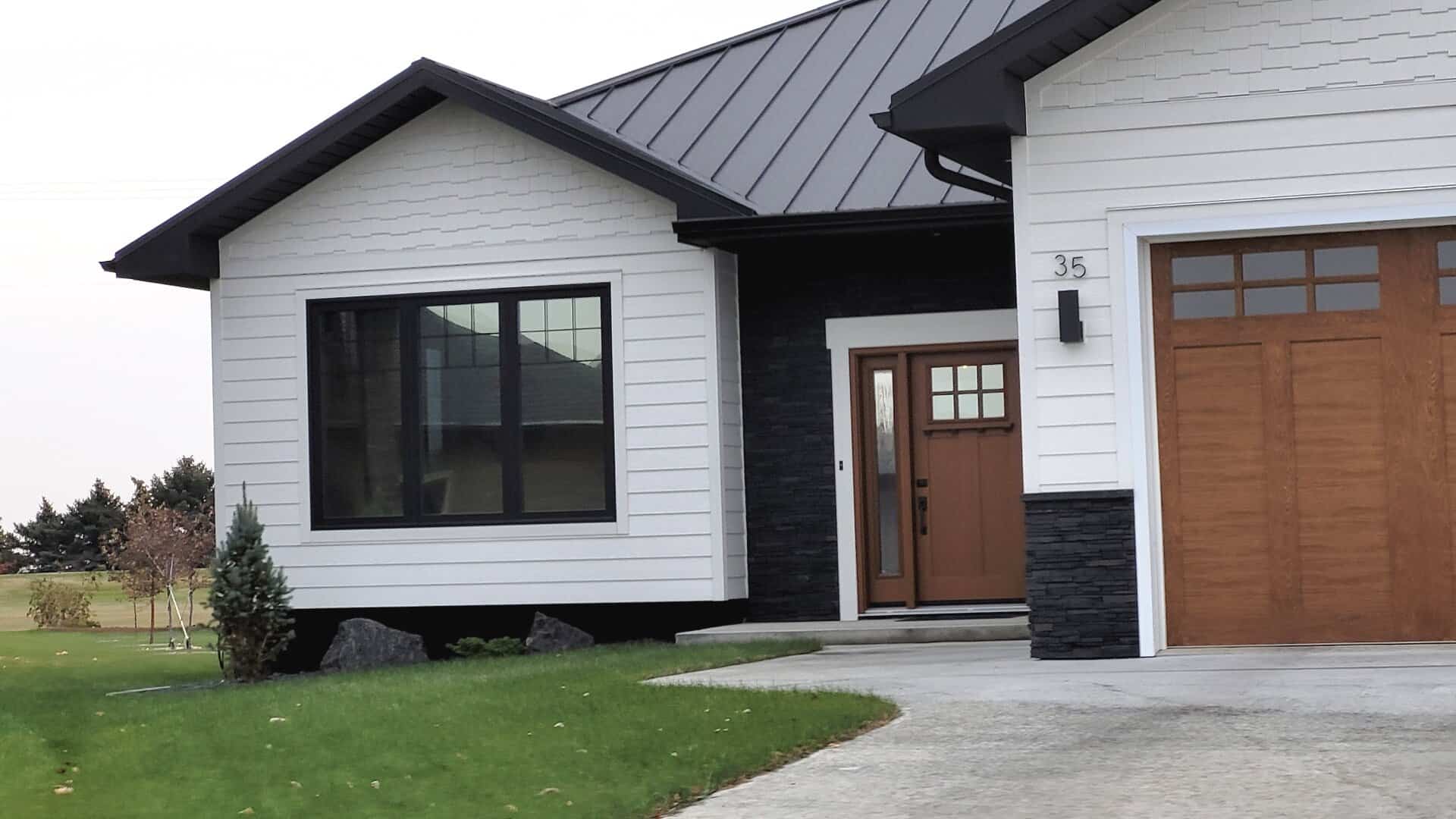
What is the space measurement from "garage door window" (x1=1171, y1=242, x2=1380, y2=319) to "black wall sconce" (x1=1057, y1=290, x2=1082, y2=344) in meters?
0.73

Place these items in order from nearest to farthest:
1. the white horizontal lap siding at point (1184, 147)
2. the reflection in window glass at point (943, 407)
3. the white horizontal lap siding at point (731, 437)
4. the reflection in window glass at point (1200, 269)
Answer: the white horizontal lap siding at point (1184, 147), the reflection in window glass at point (1200, 269), the white horizontal lap siding at point (731, 437), the reflection in window glass at point (943, 407)

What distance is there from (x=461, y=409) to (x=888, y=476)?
3.50 m

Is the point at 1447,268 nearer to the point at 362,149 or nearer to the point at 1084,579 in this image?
the point at 1084,579

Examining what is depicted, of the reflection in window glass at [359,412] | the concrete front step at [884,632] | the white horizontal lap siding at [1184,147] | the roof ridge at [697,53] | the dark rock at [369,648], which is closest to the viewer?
the white horizontal lap siding at [1184,147]

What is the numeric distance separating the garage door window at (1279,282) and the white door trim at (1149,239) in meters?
0.18

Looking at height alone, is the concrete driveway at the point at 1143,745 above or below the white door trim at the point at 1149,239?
below

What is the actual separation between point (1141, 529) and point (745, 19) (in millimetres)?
23218

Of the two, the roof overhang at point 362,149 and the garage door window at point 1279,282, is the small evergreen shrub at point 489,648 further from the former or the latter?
the garage door window at point 1279,282

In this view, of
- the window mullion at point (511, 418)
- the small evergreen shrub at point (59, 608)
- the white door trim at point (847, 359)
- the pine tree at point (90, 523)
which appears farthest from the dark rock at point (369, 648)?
the pine tree at point (90, 523)

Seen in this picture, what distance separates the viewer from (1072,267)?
1069 centimetres

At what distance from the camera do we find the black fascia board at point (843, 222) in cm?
1308

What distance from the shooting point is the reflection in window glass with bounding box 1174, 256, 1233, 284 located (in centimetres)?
1088

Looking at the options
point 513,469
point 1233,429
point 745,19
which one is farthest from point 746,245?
point 745,19

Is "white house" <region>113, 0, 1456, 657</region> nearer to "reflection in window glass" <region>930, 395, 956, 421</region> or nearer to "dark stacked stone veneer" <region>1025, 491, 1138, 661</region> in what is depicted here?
"reflection in window glass" <region>930, 395, 956, 421</region>
